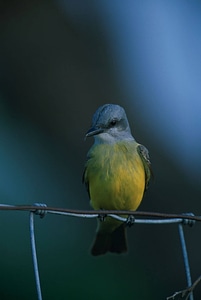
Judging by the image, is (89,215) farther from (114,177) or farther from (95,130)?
(95,130)

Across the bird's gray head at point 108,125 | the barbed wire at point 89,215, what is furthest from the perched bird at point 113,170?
the barbed wire at point 89,215

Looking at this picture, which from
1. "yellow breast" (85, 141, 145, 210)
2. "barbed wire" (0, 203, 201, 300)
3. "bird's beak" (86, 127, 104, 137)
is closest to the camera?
"barbed wire" (0, 203, 201, 300)

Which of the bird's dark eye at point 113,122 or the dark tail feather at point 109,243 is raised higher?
the bird's dark eye at point 113,122

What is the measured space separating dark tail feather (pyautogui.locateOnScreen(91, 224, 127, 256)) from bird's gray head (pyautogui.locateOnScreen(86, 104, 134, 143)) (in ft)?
1.43

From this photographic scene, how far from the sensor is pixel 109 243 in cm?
387

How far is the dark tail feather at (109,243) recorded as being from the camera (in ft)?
12.6

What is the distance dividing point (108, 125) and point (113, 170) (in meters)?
0.26

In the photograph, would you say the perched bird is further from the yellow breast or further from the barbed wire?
the barbed wire

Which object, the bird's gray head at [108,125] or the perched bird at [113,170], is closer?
the perched bird at [113,170]

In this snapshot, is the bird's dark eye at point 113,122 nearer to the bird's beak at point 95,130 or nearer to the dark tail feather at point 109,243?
the bird's beak at point 95,130

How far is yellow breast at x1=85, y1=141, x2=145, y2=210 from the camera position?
355 centimetres

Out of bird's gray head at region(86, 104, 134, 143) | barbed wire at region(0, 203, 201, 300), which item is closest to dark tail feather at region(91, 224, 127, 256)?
bird's gray head at region(86, 104, 134, 143)

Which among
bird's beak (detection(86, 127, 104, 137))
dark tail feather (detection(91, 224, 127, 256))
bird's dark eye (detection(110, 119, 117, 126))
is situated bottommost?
dark tail feather (detection(91, 224, 127, 256))

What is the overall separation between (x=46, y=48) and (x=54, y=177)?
1367 mm
